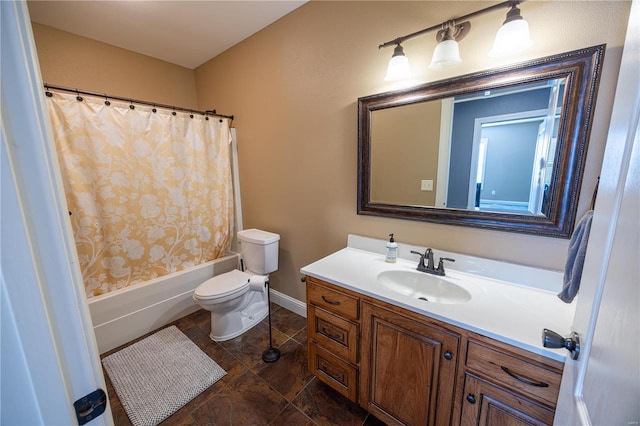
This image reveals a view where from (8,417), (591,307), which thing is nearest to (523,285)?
(591,307)

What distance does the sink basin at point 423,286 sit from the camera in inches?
52.1

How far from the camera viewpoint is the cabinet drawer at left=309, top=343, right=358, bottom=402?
138 centimetres

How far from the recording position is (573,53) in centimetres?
105

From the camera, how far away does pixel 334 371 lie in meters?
1.46

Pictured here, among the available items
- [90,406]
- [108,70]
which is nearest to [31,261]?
[90,406]

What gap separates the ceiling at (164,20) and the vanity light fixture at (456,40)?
0.97 m

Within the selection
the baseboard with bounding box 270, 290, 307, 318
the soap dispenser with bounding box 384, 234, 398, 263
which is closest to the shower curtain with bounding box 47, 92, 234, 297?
the baseboard with bounding box 270, 290, 307, 318

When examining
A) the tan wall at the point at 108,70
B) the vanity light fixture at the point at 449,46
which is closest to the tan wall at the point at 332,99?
the vanity light fixture at the point at 449,46

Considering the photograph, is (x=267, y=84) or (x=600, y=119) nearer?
(x=600, y=119)

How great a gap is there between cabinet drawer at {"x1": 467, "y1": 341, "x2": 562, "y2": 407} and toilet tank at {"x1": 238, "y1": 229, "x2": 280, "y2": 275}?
64.7 inches

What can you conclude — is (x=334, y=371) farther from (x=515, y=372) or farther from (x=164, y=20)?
(x=164, y=20)

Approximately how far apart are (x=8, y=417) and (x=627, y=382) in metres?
0.95

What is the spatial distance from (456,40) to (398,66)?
0.30 meters

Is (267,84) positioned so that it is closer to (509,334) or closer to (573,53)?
(573,53)
